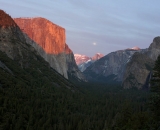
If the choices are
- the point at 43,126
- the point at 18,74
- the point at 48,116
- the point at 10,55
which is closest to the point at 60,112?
the point at 48,116

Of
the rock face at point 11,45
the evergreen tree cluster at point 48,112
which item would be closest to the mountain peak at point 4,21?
the rock face at point 11,45

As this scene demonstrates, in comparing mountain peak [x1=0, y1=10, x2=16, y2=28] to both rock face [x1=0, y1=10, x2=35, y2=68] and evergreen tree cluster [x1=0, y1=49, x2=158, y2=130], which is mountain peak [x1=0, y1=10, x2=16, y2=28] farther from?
evergreen tree cluster [x1=0, y1=49, x2=158, y2=130]

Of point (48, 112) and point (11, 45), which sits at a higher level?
point (11, 45)

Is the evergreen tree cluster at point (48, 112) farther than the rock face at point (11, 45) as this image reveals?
No

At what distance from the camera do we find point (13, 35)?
145 meters

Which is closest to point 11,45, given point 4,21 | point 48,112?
point 4,21

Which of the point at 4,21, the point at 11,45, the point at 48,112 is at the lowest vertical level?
the point at 48,112

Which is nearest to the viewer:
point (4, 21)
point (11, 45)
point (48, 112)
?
point (48, 112)

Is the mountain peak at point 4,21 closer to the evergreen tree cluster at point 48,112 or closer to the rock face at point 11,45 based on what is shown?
the rock face at point 11,45

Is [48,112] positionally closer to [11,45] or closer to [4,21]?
[11,45]

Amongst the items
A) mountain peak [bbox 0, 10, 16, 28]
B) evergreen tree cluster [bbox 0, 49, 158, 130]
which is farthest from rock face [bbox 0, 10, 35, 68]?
evergreen tree cluster [bbox 0, 49, 158, 130]

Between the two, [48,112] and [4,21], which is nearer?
[48,112]

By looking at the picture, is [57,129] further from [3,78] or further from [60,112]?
[3,78]

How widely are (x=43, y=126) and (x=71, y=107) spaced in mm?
36016
